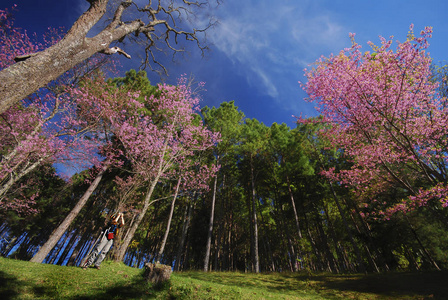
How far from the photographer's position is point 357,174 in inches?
314

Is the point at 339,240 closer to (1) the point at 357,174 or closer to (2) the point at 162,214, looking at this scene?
(1) the point at 357,174

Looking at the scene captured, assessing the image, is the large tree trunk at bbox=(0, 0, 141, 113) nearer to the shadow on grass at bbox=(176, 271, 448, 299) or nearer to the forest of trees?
the forest of trees

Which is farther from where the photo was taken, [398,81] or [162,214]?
[162,214]

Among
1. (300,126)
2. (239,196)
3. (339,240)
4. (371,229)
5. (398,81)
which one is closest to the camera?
(398,81)

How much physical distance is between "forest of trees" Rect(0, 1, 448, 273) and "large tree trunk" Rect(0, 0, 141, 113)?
235 millimetres

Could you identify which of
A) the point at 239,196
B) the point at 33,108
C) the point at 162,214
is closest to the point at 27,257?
the point at 162,214

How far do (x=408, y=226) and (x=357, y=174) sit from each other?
28.3 feet

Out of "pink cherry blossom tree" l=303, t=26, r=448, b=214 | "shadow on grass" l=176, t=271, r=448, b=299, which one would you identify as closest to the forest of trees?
"pink cherry blossom tree" l=303, t=26, r=448, b=214

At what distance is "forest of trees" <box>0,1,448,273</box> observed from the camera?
6.57 metres

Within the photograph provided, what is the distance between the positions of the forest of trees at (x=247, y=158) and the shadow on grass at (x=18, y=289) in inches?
87.9

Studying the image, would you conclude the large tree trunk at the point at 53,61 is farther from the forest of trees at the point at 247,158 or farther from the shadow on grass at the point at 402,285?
the shadow on grass at the point at 402,285

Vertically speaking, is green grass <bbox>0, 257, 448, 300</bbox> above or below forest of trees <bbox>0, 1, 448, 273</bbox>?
Answer: below

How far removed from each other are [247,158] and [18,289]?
1470 cm

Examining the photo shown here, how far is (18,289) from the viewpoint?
4.15 metres
